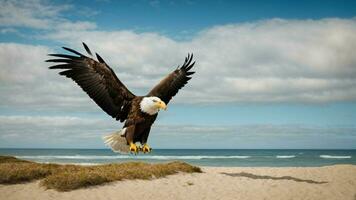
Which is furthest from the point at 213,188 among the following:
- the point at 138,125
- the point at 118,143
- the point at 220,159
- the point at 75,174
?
the point at 220,159

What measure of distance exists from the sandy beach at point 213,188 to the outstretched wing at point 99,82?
496 centimetres

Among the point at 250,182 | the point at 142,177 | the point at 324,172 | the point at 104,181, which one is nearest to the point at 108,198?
the point at 104,181

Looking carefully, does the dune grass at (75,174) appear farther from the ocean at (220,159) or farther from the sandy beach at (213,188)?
the ocean at (220,159)

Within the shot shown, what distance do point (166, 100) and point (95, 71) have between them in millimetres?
1671

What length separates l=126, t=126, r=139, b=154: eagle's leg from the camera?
7.21 metres

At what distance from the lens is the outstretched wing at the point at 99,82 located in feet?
27.5

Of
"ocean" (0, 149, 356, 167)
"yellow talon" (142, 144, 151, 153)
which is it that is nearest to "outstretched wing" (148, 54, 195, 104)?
"yellow talon" (142, 144, 151, 153)

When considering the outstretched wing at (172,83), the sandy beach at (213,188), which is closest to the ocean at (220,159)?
the sandy beach at (213,188)

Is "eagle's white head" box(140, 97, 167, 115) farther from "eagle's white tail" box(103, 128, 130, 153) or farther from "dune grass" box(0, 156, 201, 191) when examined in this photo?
"dune grass" box(0, 156, 201, 191)

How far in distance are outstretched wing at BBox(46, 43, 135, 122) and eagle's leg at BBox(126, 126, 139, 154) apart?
813 mm

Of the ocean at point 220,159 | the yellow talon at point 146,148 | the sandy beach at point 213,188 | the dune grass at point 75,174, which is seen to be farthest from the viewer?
the ocean at point 220,159

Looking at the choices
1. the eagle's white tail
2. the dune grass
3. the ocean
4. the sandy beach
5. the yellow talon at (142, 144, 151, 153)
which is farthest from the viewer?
the ocean

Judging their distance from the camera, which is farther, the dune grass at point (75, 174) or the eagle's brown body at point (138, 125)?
the dune grass at point (75, 174)

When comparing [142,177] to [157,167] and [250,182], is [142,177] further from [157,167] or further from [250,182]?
[250,182]
